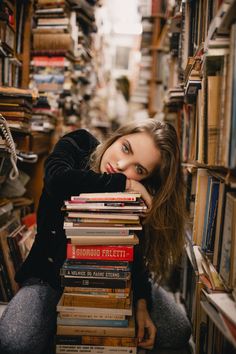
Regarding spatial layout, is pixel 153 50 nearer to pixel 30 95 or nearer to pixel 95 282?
pixel 30 95

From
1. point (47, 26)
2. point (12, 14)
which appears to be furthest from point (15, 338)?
point (47, 26)

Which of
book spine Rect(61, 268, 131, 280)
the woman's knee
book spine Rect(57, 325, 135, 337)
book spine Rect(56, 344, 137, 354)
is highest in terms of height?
book spine Rect(61, 268, 131, 280)

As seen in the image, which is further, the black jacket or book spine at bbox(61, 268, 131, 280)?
the black jacket

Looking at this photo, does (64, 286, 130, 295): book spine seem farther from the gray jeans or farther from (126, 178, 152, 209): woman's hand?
(126, 178, 152, 209): woman's hand

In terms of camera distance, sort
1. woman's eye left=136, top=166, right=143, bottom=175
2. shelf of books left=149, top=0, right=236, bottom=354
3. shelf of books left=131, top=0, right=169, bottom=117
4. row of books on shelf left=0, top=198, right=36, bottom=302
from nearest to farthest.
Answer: shelf of books left=149, top=0, right=236, bottom=354 < woman's eye left=136, top=166, right=143, bottom=175 < row of books on shelf left=0, top=198, right=36, bottom=302 < shelf of books left=131, top=0, right=169, bottom=117

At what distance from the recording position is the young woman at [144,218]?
1328mm

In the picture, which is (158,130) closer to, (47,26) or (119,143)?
(119,143)

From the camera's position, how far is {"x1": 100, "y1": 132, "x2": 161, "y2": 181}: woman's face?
1422 mm

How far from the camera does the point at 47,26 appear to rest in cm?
295

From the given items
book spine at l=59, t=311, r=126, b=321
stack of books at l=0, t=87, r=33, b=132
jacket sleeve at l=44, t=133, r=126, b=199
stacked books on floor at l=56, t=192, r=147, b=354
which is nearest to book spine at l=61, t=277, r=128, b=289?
stacked books on floor at l=56, t=192, r=147, b=354

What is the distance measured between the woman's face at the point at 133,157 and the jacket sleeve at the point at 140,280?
1.05ft

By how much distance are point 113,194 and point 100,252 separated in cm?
21

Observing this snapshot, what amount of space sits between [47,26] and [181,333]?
2540 millimetres

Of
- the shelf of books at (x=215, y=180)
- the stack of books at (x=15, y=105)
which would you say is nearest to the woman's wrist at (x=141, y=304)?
the shelf of books at (x=215, y=180)
